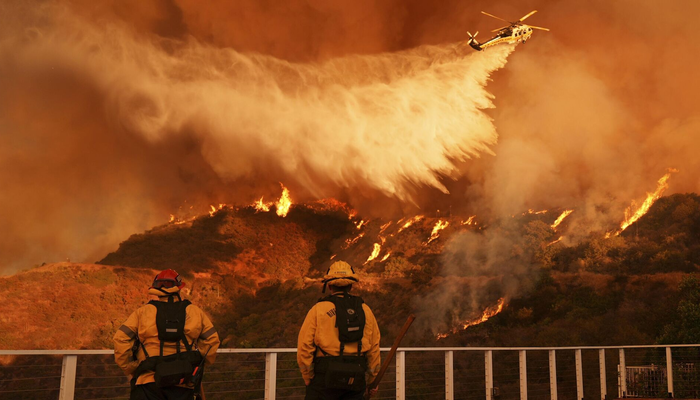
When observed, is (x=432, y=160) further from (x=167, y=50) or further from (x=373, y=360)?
(x=373, y=360)

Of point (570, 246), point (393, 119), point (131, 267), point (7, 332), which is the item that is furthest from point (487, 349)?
point (131, 267)

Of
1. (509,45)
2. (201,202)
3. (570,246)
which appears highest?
(509,45)

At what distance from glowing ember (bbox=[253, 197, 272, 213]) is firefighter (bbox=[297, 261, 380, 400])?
66895mm

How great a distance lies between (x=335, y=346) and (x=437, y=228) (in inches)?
2132

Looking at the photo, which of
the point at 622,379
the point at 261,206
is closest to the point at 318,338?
the point at 622,379

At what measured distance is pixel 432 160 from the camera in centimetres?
5428

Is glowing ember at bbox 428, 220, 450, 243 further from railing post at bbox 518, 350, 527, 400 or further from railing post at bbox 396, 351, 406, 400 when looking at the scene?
railing post at bbox 396, 351, 406, 400

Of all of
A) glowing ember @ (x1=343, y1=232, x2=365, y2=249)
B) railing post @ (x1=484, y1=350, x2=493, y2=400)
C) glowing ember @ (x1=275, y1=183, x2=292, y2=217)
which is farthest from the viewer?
glowing ember @ (x1=275, y1=183, x2=292, y2=217)

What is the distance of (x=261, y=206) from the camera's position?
71750 mm

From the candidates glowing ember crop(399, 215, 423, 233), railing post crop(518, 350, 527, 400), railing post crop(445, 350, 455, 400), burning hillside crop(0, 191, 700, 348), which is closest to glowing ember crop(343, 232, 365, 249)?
burning hillside crop(0, 191, 700, 348)

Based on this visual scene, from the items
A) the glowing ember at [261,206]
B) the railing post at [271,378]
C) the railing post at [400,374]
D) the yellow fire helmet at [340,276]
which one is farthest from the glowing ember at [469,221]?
the yellow fire helmet at [340,276]

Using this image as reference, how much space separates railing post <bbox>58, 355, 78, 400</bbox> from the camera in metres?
5.67

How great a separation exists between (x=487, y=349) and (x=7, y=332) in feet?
169

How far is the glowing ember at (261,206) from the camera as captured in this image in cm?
7162
